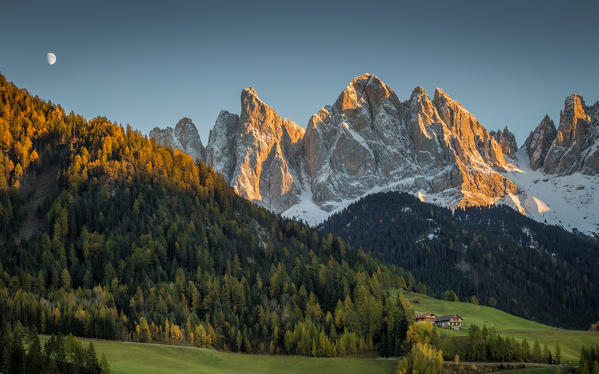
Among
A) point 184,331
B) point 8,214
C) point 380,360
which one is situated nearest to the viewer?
point 380,360

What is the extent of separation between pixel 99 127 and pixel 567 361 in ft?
518

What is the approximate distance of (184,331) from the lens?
106 m

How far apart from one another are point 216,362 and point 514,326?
258 feet

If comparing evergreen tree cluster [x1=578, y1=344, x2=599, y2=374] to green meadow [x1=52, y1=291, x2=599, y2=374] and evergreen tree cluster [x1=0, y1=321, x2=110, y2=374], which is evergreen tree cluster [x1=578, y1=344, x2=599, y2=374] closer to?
green meadow [x1=52, y1=291, x2=599, y2=374]

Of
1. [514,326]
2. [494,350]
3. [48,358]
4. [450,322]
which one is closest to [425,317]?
[450,322]

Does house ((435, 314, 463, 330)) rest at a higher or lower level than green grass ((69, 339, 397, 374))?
higher

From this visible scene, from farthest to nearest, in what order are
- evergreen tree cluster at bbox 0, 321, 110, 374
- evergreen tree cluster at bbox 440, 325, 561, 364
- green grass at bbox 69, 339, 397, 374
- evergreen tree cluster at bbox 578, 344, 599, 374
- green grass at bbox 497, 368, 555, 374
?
evergreen tree cluster at bbox 440, 325, 561, 364, green grass at bbox 69, 339, 397, 374, green grass at bbox 497, 368, 555, 374, evergreen tree cluster at bbox 578, 344, 599, 374, evergreen tree cluster at bbox 0, 321, 110, 374

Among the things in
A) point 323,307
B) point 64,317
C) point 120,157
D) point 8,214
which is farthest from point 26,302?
point 120,157

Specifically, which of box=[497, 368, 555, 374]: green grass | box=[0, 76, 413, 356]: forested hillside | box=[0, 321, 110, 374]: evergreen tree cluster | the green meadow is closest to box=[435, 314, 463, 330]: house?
the green meadow

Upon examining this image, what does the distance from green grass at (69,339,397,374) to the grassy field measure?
3244 centimetres

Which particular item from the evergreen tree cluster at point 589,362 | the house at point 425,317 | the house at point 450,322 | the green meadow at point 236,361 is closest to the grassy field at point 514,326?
the green meadow at point 236,361

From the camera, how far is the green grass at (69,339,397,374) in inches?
3255

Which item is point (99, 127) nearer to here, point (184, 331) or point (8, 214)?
point (8, 214)

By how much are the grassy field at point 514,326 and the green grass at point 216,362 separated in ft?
106
